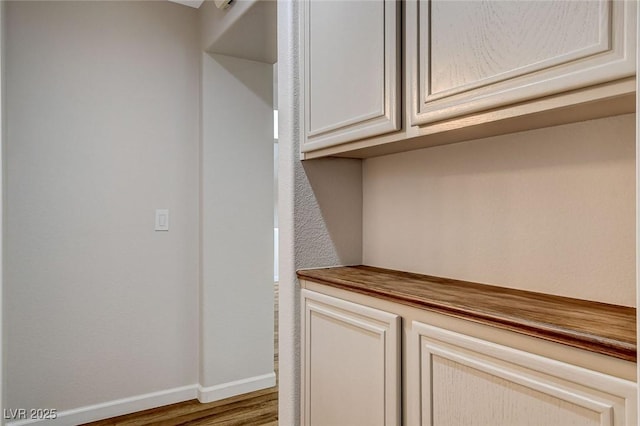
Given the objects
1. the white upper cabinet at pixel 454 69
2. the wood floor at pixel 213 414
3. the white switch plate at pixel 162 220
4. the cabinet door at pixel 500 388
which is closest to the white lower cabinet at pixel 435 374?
the cabinet door at pixel 500 388

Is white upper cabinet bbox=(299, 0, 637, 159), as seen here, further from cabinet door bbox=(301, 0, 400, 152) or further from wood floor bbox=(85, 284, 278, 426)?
wood floor bbox=(85, 284, 278, 426)

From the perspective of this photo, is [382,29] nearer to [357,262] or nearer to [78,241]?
[357,262]

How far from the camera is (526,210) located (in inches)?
44.1

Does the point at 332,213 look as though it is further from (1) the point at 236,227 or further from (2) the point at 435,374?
(1) the point at 236,227

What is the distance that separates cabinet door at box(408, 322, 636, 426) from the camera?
0.71m

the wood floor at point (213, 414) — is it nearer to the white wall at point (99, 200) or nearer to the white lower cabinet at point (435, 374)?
the white wall at point (99, 200)

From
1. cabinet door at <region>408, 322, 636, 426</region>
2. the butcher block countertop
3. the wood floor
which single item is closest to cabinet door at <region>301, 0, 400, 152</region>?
the butcher block countertop

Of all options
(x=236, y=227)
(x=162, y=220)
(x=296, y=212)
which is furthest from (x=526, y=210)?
(x=162, y=220)

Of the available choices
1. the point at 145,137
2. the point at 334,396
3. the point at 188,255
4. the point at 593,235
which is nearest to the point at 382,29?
the point at 593,235

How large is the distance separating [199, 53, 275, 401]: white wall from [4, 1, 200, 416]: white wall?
0.38 feet

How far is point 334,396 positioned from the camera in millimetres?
1369

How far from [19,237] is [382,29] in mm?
2008

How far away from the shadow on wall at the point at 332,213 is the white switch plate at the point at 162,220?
1250 mm

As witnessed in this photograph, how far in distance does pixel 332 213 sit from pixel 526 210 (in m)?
0.71
